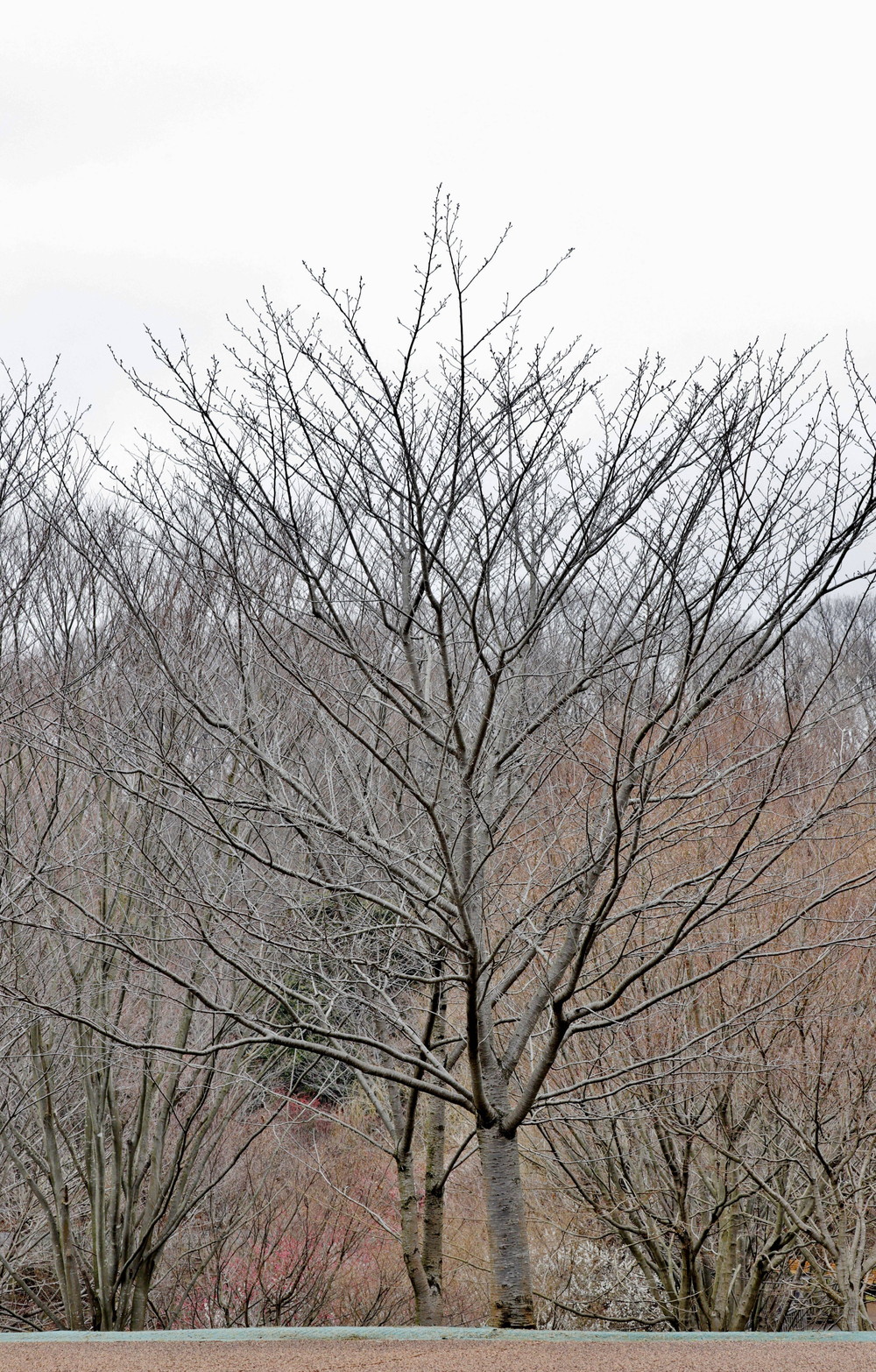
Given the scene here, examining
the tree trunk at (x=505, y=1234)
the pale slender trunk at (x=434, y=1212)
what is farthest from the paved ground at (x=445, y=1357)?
the pale slender trunk at (x=434, y=1212)

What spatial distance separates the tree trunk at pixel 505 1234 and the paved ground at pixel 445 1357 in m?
0.57

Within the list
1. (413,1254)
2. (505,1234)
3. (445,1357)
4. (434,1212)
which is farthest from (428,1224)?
(445,1357)

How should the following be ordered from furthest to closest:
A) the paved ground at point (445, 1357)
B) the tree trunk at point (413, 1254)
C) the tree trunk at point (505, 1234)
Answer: the tree trunk at point (413, 1254)
the tree trunk at point (505, 1234)
the paved ground at point (445, 1357)

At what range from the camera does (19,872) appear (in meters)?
6.13

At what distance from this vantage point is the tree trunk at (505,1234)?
4.42 m

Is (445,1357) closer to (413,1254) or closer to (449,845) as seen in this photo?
(449,845)

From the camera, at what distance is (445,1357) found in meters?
3.68

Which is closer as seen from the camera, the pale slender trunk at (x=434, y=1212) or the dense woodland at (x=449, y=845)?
the dense woodland at (x=449, y=845)

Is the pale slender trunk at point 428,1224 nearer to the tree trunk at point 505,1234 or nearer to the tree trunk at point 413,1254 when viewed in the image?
the tree trunk at point 413,1254

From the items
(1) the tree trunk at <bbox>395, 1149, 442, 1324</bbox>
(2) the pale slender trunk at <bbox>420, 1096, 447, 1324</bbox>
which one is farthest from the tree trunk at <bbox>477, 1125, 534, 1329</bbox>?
(1) the tree trunk at <bbox>395, 1149, 442, 1324</bbox>

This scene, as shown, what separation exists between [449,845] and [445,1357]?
186cm

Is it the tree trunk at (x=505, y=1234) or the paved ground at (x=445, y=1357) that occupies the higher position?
the tree trunk at (x=505, y=1234)

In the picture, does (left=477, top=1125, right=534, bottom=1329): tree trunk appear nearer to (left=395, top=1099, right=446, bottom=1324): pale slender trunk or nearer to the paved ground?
the paved ground

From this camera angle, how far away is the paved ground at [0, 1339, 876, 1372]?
3.52 meters
